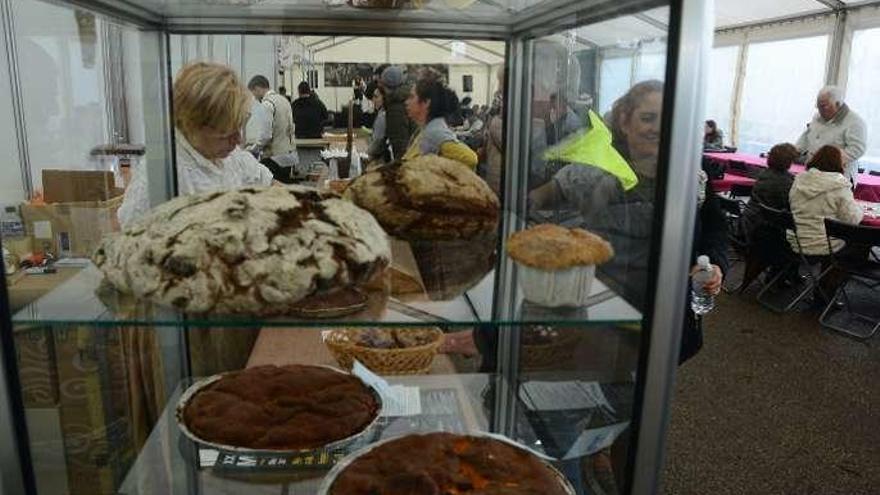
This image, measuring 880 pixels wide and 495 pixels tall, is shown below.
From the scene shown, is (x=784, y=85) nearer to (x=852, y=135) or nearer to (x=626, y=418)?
(x=852, y=135)

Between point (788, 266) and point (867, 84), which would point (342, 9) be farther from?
point (867, 84)

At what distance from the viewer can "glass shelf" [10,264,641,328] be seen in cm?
62

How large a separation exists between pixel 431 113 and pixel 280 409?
66cm

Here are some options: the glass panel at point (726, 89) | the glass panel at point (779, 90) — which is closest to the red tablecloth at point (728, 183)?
the glass panel at point (779, 90)

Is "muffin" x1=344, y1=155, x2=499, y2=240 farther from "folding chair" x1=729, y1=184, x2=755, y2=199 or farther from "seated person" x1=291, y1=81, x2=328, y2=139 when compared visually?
"folding chair" x1=729, y1=184, x2=755, y2=199

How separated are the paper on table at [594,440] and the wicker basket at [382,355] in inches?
11.6

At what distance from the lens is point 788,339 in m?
3.40

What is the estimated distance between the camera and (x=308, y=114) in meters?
1.78

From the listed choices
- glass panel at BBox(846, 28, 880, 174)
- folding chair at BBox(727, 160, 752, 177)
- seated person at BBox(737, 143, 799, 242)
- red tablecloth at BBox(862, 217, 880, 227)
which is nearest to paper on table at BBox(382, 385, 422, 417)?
red tablecloth at BBox(862, 217, 880, 227)

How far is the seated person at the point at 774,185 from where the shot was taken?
3848mm

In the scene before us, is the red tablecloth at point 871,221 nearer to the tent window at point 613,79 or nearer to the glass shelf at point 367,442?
the glass shelf at point 367,442

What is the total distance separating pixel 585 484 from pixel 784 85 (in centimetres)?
688

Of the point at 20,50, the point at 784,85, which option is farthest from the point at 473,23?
the point at 784,85

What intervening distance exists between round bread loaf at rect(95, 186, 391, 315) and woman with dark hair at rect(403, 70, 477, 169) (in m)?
0.50
